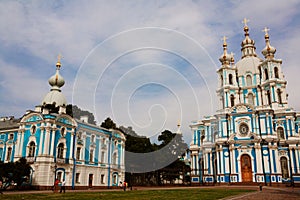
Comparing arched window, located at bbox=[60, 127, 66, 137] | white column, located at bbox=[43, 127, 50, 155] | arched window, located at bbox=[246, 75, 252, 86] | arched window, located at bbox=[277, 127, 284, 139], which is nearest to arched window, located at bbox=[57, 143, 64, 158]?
arched window, located at bbox=[60, 127, 66, 137]

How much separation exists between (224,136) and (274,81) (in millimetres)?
13045

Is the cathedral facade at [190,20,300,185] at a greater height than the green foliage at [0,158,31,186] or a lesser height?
greater

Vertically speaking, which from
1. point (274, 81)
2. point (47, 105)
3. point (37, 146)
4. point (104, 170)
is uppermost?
point (274, 81)

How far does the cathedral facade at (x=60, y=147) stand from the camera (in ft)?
98.1

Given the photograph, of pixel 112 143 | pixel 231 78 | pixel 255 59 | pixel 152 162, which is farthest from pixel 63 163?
pixel 255 59

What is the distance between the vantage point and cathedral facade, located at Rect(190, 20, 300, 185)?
3909 centimetres

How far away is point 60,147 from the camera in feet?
105

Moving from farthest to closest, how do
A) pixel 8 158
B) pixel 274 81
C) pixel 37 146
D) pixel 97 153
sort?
1. pixel 274 81
2. pixel 97 153
3. pixel 8 158
4. pixel 37 146

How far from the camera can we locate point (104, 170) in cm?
3825

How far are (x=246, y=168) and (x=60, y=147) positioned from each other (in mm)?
26048

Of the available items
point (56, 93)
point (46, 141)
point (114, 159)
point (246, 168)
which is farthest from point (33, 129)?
point (246, 168)

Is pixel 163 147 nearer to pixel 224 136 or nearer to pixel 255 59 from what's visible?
pixel 224 136

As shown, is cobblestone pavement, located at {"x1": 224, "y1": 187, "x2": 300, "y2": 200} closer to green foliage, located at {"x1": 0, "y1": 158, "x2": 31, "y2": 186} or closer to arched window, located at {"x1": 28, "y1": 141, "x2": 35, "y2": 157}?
green foliage, located at {"x1": 0, "y1": 158, "x2": 31, "y2": 186}

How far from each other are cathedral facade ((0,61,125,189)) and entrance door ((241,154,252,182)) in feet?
59.0
